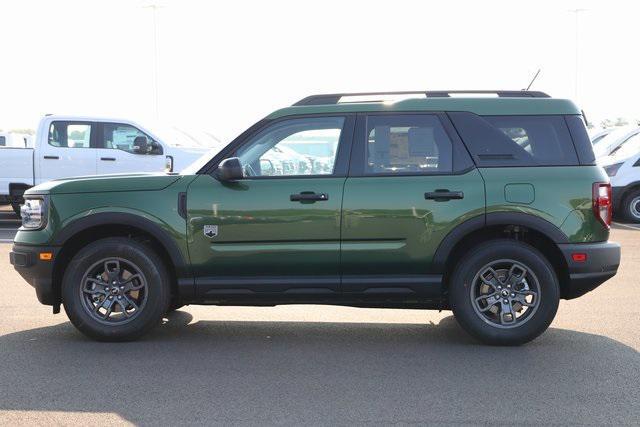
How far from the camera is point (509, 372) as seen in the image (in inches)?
245

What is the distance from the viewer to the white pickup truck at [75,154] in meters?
17.0

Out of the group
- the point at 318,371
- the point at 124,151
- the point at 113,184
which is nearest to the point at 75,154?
the point at 124,151

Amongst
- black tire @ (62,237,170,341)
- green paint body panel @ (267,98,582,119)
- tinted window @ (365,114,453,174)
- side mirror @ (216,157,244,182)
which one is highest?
green paint body panel @ (267,98,582,119)

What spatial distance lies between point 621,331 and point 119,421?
4.24 m

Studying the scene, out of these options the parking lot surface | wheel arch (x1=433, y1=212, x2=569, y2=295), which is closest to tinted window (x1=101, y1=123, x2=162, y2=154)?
the parking lot surface

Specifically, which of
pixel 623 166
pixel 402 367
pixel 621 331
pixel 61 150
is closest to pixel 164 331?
pixel 402 367

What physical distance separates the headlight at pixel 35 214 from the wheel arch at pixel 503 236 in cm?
295

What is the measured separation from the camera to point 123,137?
675 inches

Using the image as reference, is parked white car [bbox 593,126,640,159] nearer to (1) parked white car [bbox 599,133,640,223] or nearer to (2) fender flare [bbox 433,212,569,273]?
(1) parked white car [bbox 599,133,640,223]

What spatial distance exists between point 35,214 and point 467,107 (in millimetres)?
3365

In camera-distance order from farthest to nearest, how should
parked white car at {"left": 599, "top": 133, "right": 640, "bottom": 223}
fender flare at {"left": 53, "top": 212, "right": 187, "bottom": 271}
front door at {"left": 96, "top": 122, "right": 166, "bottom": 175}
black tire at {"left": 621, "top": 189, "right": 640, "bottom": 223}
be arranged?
black tire at {"left": 621, "top": 189, "right": 640, "bottom": 223}
parked white car at {"left": 599, "top": 133, "right": 640, "bottom": 223}
front door at {"left": 96, "top": 122, "right": 166, "bottom": 175}
fender flare at {"left": 53, "top": 212, "right": 187, "bottom": 271}

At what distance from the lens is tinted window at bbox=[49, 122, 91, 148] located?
17094mm

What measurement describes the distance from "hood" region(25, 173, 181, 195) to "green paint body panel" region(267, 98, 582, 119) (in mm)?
939

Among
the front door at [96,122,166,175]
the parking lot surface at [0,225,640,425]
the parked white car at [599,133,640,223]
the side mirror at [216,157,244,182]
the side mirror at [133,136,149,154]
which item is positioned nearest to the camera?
the parking lot surface at [0,225,640,425]
